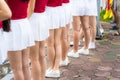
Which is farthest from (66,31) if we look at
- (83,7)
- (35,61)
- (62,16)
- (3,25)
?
(3,25)

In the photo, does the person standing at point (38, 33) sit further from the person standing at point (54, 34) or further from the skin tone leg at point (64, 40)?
the skin tone leg at point (64, 40)

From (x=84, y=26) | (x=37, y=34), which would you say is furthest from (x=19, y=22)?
(x=84, y=26)

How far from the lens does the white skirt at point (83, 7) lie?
5613 millimetres

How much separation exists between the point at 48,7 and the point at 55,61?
3.07ft

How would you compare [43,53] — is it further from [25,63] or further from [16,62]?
[16,62]

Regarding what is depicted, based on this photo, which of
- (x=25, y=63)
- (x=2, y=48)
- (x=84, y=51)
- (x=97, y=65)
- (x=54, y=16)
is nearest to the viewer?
(x=2, y=48)

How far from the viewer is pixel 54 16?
4480 millimetres

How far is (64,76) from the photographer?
16.4ft

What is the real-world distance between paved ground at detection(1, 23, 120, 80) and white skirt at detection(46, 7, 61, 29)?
3.00ft

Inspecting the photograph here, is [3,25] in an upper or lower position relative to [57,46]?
upper

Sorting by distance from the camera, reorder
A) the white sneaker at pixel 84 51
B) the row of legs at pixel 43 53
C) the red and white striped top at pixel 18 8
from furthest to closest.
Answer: the white sneaker at pixel 84 51
the row of legs at pixel 43 53
the red and white striped top at pixel 18 8

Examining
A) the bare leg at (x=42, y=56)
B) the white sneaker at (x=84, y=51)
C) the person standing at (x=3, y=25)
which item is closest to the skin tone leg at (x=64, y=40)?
the white sneaker at (x=84, y=51)

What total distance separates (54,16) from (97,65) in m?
1.64

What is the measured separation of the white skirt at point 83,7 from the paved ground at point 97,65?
2.96ft
